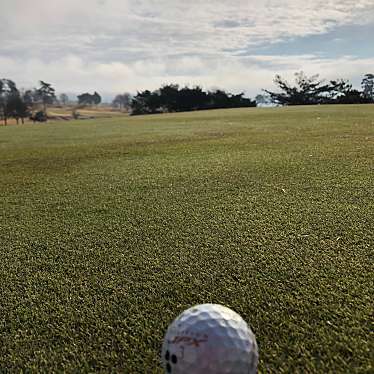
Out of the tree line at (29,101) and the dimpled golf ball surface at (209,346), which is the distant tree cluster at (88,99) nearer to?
the tree line at (29,101)

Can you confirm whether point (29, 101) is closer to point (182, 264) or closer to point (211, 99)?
point (211, 99)

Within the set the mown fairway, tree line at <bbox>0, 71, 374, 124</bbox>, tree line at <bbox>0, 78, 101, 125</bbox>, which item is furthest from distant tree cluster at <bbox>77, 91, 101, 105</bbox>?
the mown fairway

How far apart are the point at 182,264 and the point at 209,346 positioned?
0.74 m

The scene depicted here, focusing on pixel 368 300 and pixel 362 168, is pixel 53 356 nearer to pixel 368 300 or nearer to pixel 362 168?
pixel 368 300

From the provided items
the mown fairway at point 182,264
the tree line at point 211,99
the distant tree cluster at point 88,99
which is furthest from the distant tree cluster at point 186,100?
the distant tree cluster at point 88,99

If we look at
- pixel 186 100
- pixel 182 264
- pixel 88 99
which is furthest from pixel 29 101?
pixel 182 264

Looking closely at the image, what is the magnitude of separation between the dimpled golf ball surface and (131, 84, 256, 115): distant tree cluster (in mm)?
31010

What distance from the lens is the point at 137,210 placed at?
95.0 inches

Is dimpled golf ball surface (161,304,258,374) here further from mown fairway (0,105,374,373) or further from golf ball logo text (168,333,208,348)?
mown fairway (0,105,374,373)

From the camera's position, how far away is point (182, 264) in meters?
1.62

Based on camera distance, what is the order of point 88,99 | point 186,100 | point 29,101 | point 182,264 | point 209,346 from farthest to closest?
point 88,99 < point 29,101 < point 186,100 < point 182,264 < point 209,346

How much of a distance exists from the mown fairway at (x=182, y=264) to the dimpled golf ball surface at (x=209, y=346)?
164 mm

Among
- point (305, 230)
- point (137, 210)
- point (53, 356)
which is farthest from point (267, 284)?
point (137, 210)

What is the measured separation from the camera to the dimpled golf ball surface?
33.7 inches
